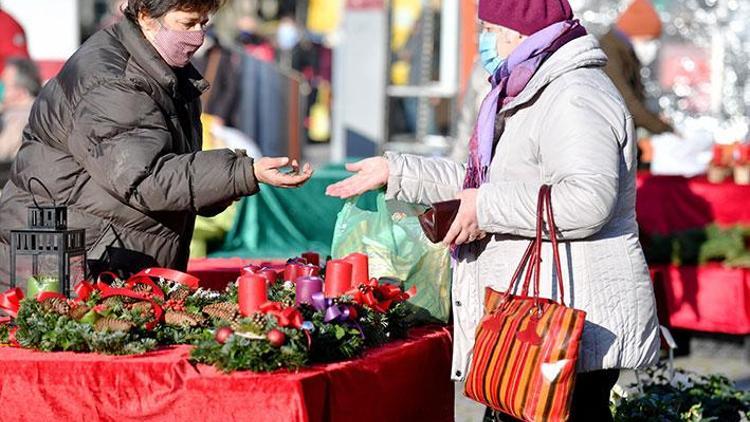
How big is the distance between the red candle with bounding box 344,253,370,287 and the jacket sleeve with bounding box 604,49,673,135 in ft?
11.5

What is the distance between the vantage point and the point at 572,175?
9.47ft

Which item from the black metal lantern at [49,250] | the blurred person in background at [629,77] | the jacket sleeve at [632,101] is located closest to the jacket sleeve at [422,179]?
the black metal lantern at [49,250]

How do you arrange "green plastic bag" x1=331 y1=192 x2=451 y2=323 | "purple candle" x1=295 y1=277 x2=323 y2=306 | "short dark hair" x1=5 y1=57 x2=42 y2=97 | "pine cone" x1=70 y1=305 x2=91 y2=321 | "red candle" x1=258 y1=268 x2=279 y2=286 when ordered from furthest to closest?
"short dark hair" x1=5 y1=57 x2=42 y2=97 < "green plastic bag" x1=331 y1=192 x2=451 y2=323 < "red candle" x1=258 y1=268 x2=279 y2=286 < "purple candle" x1=295 y1=277 x2=323 y2=306 < "pine cone" x1=70 y1=305 x2=91 y2=321

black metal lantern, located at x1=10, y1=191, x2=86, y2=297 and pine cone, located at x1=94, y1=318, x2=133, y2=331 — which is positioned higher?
black metal lantern, located at x1=10, y1=191, x2=86, y2=297

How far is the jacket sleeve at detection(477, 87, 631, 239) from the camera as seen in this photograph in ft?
9.45

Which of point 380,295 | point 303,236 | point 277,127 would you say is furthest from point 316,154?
point 380,295

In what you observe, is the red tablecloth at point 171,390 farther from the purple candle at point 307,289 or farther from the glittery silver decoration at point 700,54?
the glittery silver decoration at point 700,54

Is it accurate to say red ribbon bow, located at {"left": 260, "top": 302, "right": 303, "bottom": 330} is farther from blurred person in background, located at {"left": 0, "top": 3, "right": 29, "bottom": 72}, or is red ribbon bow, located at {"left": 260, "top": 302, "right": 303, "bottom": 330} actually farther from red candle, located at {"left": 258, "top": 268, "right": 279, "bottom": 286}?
blurred person in background, located at {"left": 0, "top": 3, "right": 29, "bottom": 72}

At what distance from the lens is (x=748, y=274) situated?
6.65 metres

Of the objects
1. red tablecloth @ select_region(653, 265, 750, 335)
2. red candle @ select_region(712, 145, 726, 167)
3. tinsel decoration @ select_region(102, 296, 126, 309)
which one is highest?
red candle @ select_region(712, 145, 726, 167)

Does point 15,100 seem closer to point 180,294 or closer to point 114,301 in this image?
point 180,294

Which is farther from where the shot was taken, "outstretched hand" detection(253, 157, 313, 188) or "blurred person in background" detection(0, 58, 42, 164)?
"blurred person in background" detection(0, 58, 42, 164)

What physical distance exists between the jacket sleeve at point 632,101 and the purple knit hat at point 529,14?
3582 millimetres

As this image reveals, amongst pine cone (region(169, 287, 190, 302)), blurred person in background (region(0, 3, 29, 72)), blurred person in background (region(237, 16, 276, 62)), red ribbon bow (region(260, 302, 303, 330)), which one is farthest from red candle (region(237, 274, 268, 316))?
blurred person in background (region(237, 16, 276, 62))
